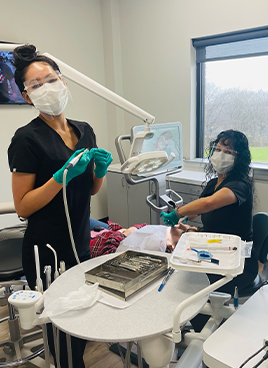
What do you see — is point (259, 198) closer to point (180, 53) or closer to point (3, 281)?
point (180, 53)

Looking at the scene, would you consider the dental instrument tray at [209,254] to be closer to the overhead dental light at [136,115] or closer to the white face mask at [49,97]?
the overhead dental light at [136,115]

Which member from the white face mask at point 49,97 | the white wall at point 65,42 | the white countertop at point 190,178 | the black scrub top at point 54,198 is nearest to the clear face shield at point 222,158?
the black scrub top at point 54,198

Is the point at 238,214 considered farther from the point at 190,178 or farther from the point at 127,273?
the point at 190,178

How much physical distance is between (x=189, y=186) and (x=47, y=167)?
1.85 m

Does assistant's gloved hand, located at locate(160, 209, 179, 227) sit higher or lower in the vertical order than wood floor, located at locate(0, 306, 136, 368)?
higher

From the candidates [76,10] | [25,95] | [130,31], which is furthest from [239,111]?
[25,95]

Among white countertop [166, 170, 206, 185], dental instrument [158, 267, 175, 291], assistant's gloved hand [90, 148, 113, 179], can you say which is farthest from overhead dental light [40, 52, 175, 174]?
white countertop [166, 170, 206, 185]

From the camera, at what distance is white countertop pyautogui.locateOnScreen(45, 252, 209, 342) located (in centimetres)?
84

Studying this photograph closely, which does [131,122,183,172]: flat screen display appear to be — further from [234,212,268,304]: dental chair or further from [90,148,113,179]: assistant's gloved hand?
[90,148,113,179]: assistant's gloved hand

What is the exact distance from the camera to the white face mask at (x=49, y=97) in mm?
1206

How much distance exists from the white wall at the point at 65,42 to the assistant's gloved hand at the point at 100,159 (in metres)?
1.90

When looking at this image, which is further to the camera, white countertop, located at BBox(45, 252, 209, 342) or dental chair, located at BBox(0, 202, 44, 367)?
dental chair, located at BBox(0, 202, 44, 367)

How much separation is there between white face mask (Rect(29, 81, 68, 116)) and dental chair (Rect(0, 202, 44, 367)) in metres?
0.81

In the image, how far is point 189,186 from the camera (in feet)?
9.41
